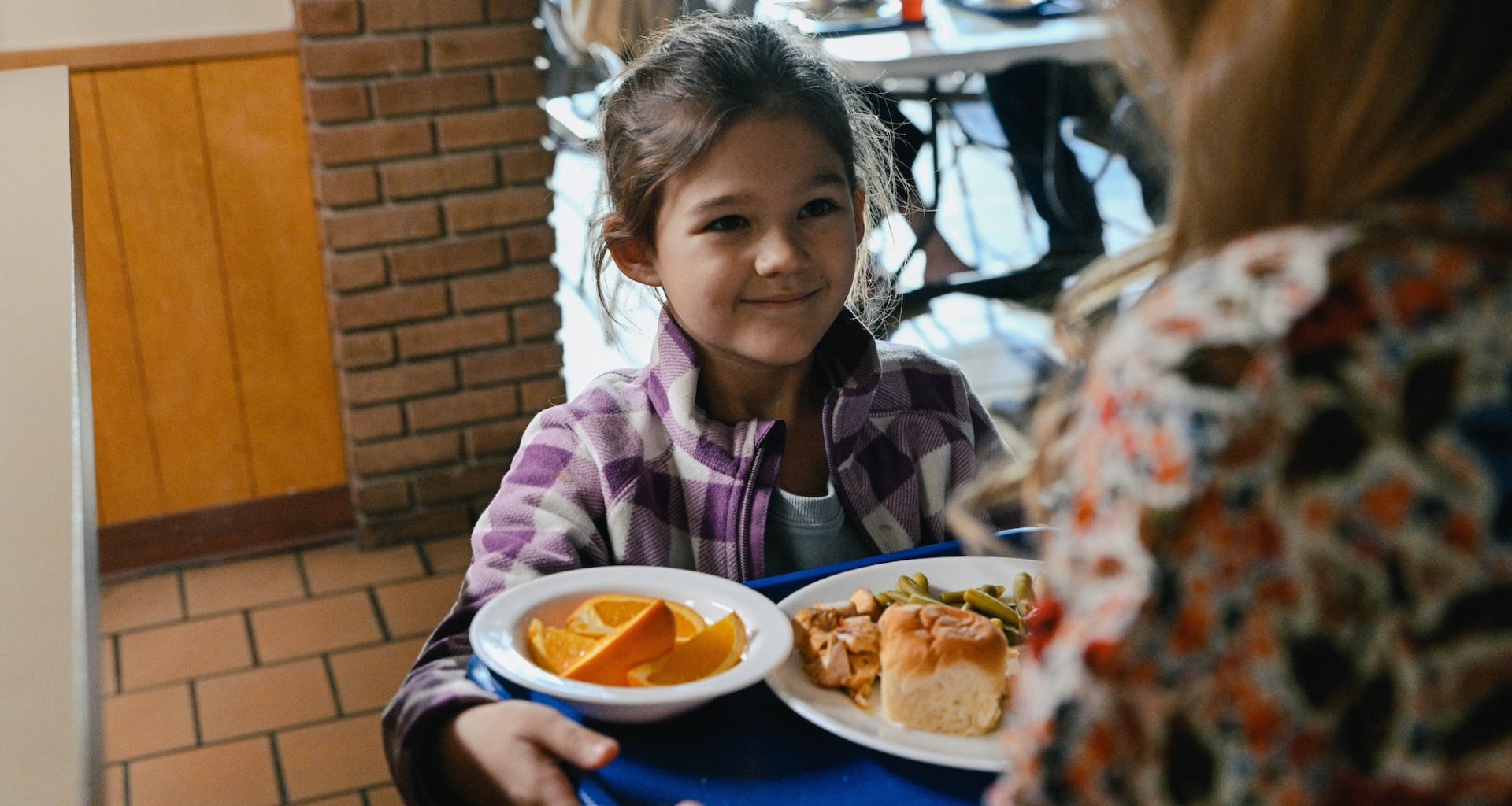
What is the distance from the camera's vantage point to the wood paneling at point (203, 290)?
300 cm

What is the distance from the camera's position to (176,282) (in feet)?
10.2

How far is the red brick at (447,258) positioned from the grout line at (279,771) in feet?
3.44

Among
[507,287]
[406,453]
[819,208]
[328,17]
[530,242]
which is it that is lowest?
[406,453]

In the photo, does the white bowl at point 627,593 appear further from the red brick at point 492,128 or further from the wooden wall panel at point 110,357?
the wooden wall panel at point 110,357

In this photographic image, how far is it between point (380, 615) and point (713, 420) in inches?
67.5

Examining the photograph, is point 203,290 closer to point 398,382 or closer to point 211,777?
point 398,382

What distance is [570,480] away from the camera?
1.49 metres

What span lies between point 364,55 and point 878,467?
6.07 feet

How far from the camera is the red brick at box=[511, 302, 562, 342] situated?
326cm

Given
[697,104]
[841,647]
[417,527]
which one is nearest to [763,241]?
[697,104]

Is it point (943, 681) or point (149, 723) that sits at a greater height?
point (943, 681)

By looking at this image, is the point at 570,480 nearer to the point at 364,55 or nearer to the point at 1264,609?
the point at 1264,609

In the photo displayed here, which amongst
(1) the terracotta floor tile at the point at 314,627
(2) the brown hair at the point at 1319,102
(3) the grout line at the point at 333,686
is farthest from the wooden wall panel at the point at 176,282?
(2) the brown hair at the point at 1319,102

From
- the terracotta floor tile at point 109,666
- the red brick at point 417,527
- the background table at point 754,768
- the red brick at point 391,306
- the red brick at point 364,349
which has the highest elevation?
the background table at point 754,768
